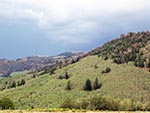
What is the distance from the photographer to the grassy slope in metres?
146

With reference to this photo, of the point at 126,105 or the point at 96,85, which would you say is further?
the point at 96,85

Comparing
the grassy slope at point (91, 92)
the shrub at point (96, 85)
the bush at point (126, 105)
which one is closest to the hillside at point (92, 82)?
the grassy slope at point (91, 92)

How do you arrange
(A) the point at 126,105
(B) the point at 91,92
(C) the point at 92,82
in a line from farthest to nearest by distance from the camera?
(C) the point at 92,82, (B) the point at 91,92, (A) the point at 126,105

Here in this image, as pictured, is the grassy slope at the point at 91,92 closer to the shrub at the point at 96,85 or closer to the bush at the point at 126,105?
the shrub at the point at 96,85

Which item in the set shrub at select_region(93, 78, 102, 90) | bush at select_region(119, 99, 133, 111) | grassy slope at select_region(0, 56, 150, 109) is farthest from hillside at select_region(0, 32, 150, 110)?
bush at select_region(119, 99, 133, 111)

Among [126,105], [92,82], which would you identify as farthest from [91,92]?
[126,105]

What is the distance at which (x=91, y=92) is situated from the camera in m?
156

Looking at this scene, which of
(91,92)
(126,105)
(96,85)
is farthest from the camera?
(96,85)

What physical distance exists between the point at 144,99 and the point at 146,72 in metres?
33.2

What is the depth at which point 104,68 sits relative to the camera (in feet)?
600

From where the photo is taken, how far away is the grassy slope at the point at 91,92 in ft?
480

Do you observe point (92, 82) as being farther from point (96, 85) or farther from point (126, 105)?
point (126, 105)

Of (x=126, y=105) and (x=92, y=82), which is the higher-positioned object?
(x=92, y=82)

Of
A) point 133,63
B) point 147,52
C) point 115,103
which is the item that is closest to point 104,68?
point 133,63
